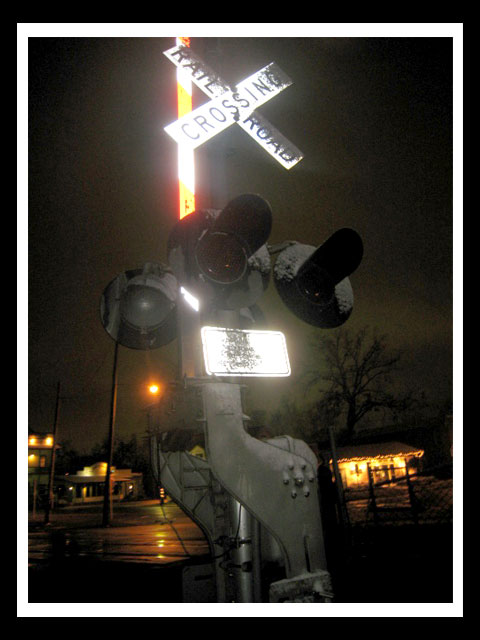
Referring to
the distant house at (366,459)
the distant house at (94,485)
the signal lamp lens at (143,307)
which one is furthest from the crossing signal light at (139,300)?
the distant house at (94,485)

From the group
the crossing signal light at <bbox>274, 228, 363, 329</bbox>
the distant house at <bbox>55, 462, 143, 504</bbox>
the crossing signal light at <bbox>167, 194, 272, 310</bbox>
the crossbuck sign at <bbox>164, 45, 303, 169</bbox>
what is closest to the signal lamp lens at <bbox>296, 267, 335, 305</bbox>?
the crossing signal light at <bbox>274, 228, 363, 329</bbox>

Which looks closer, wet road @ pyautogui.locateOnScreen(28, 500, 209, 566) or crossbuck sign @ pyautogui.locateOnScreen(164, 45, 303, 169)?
crossbuck sign @ pyautogui.locateOnScreen(164, 45, 303, 169)

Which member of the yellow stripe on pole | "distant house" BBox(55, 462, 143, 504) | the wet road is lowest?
"distant house" BBox(55, 462, 143, 504)

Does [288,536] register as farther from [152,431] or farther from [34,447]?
[34,447]

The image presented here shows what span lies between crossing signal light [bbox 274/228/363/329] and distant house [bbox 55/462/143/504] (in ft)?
215

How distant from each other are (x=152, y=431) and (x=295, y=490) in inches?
64.6

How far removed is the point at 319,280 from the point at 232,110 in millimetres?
1431

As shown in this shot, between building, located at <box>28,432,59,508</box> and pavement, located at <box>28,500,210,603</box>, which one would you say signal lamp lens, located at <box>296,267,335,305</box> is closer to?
pavement, located at <box>28,500,210,603</box>

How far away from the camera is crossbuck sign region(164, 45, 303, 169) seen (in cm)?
315

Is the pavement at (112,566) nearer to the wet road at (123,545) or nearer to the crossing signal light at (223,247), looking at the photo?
the wet road at (123,545)

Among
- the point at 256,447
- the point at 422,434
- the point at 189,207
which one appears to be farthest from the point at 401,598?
the point at 422,434

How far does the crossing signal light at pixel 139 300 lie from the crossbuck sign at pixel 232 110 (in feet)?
3.28

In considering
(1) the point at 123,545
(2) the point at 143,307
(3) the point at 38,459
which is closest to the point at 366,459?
(1) the point at 123,545

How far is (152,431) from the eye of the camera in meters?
4.02
